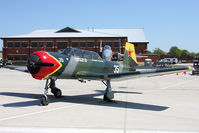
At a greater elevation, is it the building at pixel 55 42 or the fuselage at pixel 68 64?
the building at pixel 55 42

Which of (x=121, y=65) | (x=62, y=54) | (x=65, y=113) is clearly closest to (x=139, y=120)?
(x=65, y=113)

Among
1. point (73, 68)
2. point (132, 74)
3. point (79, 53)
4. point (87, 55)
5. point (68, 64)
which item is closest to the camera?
point (132, 74)

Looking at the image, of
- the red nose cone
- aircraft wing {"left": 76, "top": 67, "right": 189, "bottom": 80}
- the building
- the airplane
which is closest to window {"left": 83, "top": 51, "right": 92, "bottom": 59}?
the airplane

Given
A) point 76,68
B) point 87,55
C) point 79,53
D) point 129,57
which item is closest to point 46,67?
point 76,68

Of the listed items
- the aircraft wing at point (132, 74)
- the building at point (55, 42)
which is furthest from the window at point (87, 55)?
the building at point (55, 42)

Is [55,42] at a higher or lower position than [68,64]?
higher

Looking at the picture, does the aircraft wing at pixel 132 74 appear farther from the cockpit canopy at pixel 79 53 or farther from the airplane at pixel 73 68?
the cockpit canopy at pixel 79 53

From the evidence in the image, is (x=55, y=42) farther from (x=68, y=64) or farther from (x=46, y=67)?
(x=46, y=67)

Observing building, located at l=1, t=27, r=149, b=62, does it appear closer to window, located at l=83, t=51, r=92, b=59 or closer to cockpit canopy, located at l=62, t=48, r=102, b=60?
cockpit canopy, located at l=62, t=48, r=102, b=60

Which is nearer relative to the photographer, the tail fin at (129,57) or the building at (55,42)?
the tail fin at (129,57)

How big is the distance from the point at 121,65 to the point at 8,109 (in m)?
7.56

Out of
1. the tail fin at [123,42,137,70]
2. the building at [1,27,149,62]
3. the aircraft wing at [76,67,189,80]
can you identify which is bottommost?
the aircraft wing at [76,67,189,80]

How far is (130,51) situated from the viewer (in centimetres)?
1526

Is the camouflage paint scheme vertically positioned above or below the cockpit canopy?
below
